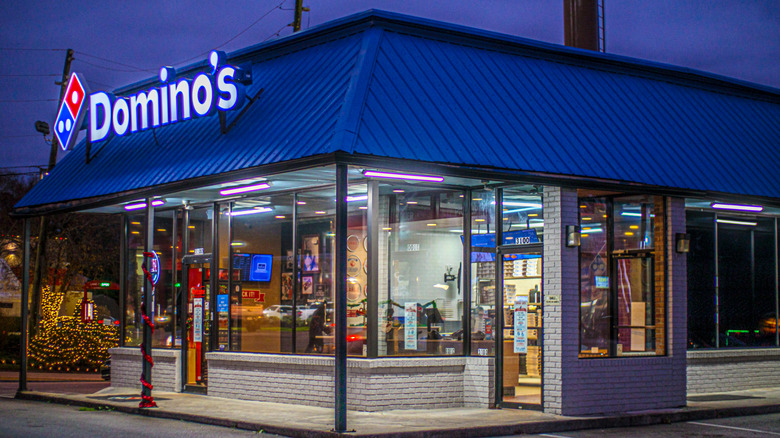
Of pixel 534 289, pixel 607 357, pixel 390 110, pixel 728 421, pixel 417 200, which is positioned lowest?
pixel 728 421

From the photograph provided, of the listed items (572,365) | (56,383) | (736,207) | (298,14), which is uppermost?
(298,14)

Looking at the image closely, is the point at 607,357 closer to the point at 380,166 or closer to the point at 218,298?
the point at 380,166

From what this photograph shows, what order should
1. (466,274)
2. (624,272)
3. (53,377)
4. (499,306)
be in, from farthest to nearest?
(53,377) → (624,272) → (466,274) → (499,306)

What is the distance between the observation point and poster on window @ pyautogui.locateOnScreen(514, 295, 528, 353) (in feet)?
43.7

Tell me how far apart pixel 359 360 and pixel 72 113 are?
364 inches

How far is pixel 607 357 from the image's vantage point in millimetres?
13289

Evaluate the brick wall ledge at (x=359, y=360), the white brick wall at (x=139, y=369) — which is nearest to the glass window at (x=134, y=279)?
the white brick wall at (x=139, y=369)

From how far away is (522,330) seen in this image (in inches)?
525

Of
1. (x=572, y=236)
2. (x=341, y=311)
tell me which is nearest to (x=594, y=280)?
(x=572, y=236)

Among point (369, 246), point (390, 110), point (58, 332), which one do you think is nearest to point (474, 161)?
point (390, 110)

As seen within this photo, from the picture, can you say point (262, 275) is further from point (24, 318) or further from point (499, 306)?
point (24, 318)

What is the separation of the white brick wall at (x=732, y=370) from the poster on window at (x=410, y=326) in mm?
5788

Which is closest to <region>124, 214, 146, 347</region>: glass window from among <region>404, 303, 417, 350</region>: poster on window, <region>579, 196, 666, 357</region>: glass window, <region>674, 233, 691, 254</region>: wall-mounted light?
<region>404, 303, 417, 350</region>: poster on window

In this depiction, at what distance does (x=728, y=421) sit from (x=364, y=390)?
5.87 meters
